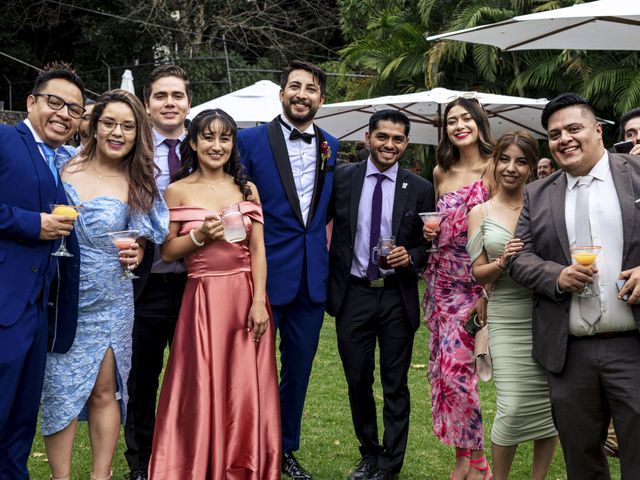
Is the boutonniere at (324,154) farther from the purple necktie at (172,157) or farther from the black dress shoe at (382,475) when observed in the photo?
the black dress shoe at (382,475)

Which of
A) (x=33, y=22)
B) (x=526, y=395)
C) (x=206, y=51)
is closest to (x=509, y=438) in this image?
(x=526, y=395)

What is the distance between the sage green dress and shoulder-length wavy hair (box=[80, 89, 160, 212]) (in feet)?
6.92

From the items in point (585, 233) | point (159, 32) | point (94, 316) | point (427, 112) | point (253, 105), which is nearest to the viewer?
point (585, 233)

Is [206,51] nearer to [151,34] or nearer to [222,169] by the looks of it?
[151,34]

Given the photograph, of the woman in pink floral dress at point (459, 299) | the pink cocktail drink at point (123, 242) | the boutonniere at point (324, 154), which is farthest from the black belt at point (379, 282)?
the pink cocktail drink at point (123, 242)

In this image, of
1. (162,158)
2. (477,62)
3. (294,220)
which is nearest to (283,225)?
(294,220)

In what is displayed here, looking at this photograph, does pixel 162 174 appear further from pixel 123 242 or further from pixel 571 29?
pixel 571 29

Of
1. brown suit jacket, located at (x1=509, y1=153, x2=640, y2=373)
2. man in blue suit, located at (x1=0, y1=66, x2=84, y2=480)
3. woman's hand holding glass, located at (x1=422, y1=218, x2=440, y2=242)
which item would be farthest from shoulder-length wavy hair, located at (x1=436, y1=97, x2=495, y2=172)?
man in blue suit, located at (x1=0, y1=66, x2=84, y2=480)

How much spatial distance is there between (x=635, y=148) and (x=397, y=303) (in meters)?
2.15

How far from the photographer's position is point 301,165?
20.6ft

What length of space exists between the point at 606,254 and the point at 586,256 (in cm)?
23

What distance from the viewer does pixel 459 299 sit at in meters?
6.06

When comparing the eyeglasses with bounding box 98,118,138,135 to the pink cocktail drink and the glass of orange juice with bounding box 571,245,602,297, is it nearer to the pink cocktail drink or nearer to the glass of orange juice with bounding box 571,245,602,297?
the pink cocktail drink

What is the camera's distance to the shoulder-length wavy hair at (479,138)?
621 cm
